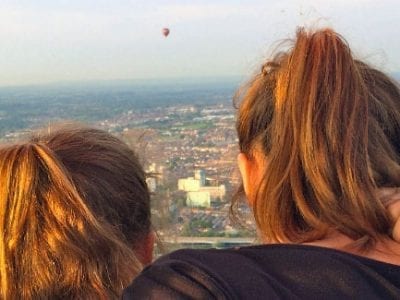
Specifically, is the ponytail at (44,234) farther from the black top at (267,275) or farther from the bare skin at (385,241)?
the bare skin at (385,241)

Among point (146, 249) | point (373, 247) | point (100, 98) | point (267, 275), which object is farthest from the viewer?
point (100, 98)

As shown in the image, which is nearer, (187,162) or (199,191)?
(199,191)

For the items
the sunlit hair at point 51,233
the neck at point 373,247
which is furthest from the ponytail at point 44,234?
the neck at point 373,247

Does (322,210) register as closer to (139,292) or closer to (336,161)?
(336,161)

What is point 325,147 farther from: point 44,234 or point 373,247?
point 44,234

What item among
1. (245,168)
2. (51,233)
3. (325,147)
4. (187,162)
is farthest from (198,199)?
(325,147)

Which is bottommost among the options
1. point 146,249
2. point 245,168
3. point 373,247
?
point 146,249

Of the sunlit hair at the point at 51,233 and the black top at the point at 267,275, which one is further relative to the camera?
the sunlit hair at the point at 51,233
